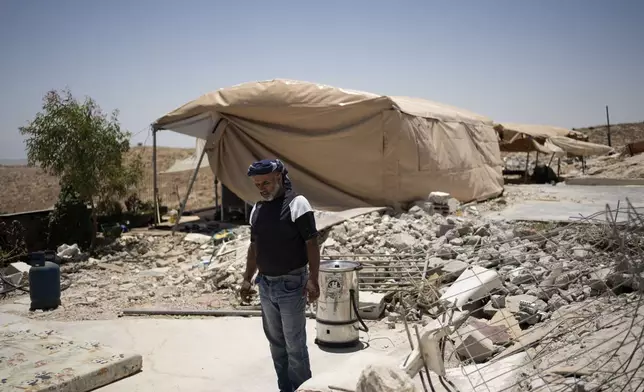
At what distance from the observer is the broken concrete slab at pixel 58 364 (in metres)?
4.55

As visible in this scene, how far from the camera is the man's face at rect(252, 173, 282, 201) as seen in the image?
12.9 ft

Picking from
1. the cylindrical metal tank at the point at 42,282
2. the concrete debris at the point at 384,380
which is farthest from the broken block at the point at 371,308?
the cylindrical metal tank at the point at 42,282

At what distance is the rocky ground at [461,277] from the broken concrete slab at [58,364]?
6.01 ft

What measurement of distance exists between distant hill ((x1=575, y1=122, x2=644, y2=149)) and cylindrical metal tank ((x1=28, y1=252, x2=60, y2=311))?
42263mm

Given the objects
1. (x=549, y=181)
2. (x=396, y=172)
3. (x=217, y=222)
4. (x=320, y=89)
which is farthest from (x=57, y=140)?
(x=549, y=181)

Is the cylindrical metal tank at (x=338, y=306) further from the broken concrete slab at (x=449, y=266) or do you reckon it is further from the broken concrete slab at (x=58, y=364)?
the broken concrete slab at (x=449, y=266)

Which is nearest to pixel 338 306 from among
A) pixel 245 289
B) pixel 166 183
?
pixel 245 289

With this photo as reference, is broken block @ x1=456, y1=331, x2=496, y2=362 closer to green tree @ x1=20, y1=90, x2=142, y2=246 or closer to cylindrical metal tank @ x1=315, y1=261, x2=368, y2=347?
cylindrical metal tank @ x1=315, y1=261, x2=368, y2=347

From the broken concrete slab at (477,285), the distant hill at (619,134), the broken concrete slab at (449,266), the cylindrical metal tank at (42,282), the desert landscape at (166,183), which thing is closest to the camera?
the broken concrete slab at (477,285)

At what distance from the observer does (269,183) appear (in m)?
3.96

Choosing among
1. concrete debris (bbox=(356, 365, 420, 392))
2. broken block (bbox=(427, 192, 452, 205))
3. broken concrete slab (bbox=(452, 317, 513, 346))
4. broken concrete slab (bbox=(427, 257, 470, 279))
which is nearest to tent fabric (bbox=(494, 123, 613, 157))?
broken block (bbox=(427, 192, 452, 205))

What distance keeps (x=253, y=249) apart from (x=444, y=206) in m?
8.05

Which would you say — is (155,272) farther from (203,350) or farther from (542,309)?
A: (542,309)

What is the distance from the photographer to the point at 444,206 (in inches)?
460
